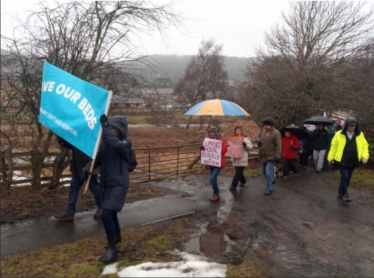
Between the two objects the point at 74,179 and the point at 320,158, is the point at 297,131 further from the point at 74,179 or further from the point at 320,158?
the point at 74,179

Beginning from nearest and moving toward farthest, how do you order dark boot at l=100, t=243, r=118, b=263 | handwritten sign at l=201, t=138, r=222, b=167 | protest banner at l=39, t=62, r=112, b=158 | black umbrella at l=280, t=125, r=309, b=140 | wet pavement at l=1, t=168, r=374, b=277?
dark boot at l=100, t=243, r=118, b=263 < wet pavement at l=1, t=168, r=374, b=277 < protest banner at l=39, t=62, r=112, b=158 < handwritten sign at l=201, t=138, r=222, b=167 < black umbrella at l=280, t=125, r=309, b=140

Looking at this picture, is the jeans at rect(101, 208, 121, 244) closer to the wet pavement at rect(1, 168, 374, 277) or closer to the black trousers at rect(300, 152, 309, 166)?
the wet pavement at rect(1, 168, 374, 277)

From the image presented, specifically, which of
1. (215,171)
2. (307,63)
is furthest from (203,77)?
(215,171)

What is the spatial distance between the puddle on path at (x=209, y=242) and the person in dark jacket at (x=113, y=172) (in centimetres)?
107

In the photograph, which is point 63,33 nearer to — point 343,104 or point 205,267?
point 205,267

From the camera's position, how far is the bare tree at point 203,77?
5250cm

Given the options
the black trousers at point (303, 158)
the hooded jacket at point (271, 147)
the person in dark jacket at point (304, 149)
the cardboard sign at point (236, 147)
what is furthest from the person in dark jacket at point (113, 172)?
the black trousers at point (303, 158)

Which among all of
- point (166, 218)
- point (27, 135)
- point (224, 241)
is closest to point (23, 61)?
point (27, 135)

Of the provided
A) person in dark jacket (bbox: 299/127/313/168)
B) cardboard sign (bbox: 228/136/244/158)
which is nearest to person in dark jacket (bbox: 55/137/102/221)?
cardboard sign (bbox: 228/136/244/158)

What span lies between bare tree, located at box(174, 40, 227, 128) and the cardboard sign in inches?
1727

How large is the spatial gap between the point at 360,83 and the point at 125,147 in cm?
1138

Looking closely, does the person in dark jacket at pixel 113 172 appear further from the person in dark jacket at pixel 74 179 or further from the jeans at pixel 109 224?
the person in dark jacket at pixel 74 179

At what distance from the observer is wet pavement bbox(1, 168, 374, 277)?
4559 millimetres

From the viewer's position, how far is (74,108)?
490 cm
